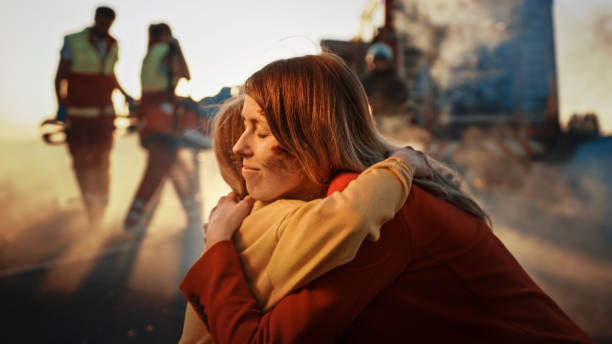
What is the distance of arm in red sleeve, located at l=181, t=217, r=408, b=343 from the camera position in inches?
28.9

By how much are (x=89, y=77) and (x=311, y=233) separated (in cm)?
367

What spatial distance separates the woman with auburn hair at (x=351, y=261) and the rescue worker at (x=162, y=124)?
8.05 ft

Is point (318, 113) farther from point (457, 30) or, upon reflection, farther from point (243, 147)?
point (457, 30)

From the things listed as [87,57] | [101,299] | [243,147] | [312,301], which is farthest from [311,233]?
[87,57]

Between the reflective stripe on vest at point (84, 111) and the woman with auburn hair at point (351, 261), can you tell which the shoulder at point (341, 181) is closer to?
the woman with auburn hair at point (351, 261)

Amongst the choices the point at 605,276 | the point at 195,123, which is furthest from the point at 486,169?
the point at 195,123

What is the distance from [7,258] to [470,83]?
7.62 meters

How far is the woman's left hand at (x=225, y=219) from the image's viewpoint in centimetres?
97

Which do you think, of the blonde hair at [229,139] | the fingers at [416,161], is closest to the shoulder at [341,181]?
the fingers at [416,161]

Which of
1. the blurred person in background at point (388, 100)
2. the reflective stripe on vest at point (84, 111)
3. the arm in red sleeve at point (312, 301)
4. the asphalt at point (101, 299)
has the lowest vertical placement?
the asphalt at point (101, 299)

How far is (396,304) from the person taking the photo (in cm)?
81

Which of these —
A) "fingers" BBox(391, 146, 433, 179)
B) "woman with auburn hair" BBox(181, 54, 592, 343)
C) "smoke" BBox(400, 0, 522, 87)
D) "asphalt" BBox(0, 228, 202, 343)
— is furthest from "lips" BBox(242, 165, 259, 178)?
"smoke" BBox(400, 0, 522, 87)

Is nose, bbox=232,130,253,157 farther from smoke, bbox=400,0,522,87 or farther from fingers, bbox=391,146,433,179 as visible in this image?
smoke, bbox=400,0,522,87

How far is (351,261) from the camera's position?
2.51ft
